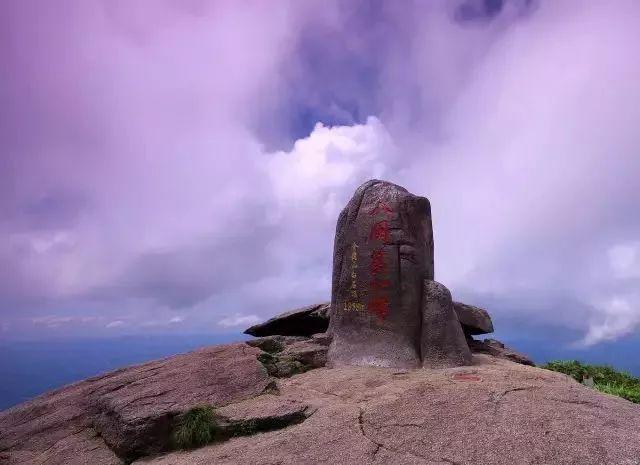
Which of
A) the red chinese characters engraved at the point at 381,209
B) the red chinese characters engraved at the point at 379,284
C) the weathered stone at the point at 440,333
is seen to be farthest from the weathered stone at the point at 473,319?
the red chinese characters engraved at the point at 381,209

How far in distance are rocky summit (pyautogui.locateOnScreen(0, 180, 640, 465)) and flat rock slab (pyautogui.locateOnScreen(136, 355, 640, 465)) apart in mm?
24

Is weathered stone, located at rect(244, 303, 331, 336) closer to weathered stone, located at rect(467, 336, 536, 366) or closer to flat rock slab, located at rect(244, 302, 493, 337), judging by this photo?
flat rock slab, located at rect(244, 302, 493, 337)

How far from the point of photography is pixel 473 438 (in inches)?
244

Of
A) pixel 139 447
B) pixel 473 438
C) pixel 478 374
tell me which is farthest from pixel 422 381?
pixel 139 447

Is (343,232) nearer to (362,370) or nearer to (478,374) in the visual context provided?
(362,370)

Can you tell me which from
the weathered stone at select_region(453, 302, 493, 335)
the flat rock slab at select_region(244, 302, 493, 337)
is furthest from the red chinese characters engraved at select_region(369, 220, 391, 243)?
the weathered stone at select_region(453, 302, 493, 335)

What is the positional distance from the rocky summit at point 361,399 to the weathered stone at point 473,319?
Answer: 39 millimetres

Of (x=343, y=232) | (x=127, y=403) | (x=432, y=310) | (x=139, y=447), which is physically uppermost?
(x=343, y=232)

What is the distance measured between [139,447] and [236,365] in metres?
2.54

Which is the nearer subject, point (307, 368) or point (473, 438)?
point (473, 438)

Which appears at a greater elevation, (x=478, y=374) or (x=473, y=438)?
(x=478, y=374)

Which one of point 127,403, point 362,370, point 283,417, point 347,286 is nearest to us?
point 283,417

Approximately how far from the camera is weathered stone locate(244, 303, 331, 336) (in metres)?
13.4

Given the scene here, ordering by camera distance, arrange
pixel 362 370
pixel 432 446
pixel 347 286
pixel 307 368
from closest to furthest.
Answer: pixel 432 446 < pixel 362 370 < pixel 307 368 < pixel 347 286
